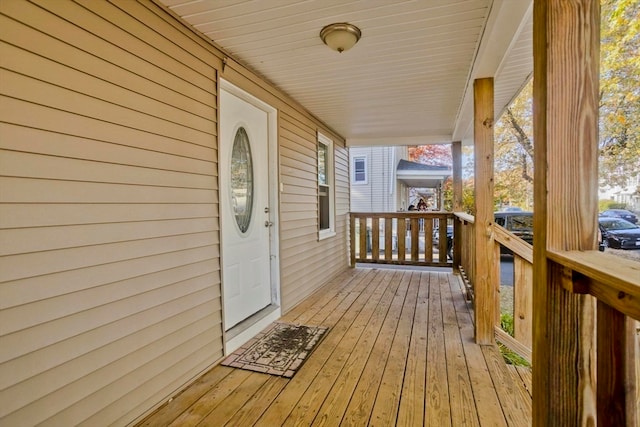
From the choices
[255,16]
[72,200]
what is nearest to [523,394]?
[72,200]

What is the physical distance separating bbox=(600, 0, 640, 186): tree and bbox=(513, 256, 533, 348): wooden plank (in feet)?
3.40

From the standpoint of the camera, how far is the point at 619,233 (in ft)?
4.53

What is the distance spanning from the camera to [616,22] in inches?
82.2

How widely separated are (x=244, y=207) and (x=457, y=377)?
2122 mm

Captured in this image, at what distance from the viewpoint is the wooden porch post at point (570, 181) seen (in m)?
1.03

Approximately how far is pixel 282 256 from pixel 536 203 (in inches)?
101

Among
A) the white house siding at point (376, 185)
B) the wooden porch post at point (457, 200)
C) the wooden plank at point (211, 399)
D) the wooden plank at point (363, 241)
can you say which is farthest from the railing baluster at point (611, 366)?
the white house siding at point (376, 185)

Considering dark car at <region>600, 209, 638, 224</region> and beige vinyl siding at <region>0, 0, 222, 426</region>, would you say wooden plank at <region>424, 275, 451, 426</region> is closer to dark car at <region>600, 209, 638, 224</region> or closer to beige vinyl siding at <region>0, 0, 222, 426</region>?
dark car at <region>600, 209, 638, 224</region>

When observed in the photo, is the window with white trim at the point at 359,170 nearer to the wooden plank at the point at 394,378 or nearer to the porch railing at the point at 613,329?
the wooden plank at the point at 394,378

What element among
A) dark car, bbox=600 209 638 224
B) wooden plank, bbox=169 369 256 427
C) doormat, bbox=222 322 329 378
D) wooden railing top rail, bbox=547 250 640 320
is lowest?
wooden plank, bbox=169 369 256 427

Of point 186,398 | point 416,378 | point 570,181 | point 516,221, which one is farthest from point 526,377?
point 516,221

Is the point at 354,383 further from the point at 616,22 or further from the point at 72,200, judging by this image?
the point at 616,22

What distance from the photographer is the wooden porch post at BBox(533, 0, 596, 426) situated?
40.5 inches

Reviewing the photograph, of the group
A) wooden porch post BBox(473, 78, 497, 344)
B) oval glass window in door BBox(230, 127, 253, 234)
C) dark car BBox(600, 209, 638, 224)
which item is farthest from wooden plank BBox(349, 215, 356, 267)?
dark car BBox(600, 209, 638, 224)
